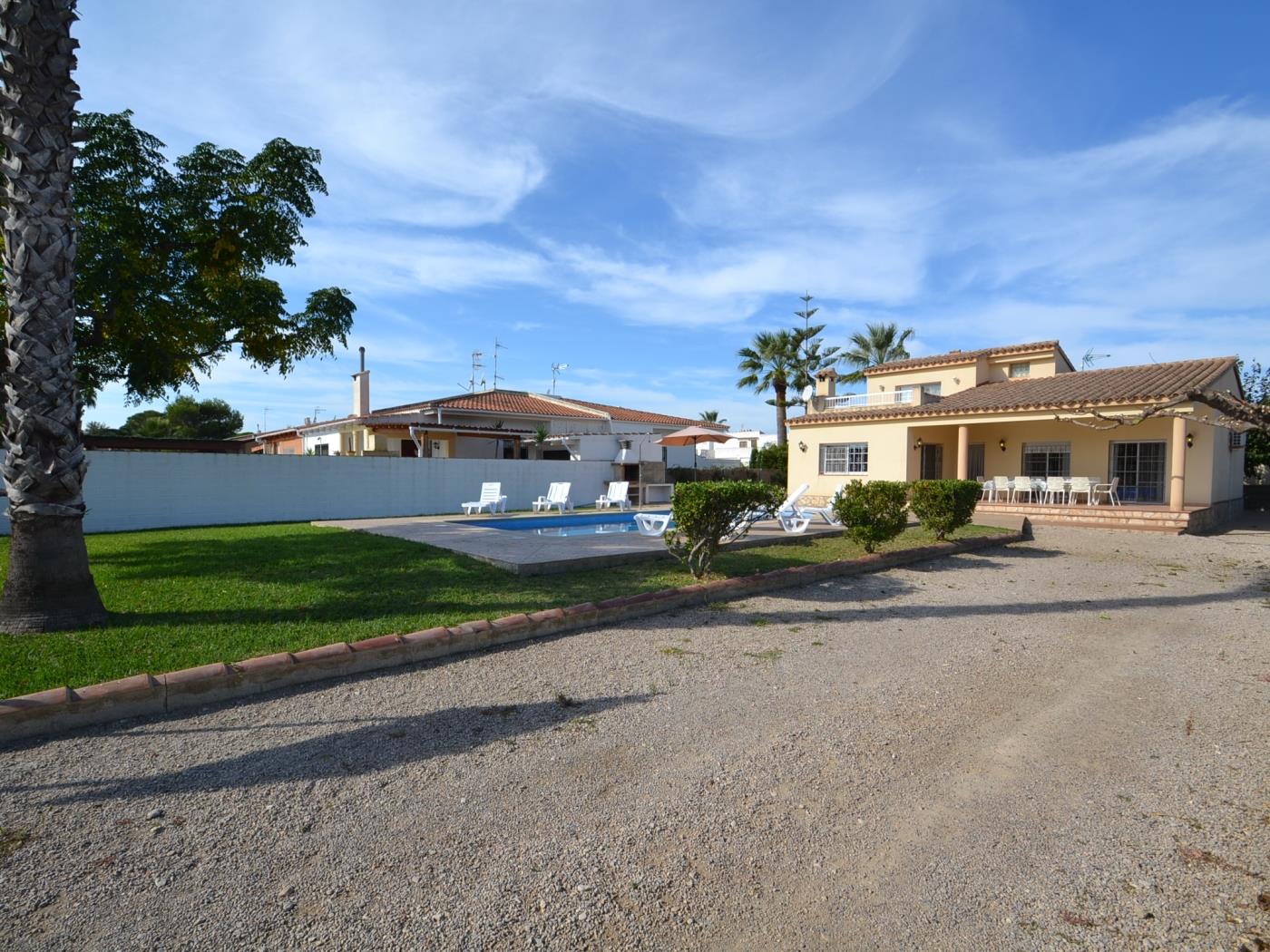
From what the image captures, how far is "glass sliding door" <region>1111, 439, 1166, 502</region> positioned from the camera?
21.1 metres

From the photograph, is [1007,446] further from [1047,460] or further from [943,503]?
[943,503]

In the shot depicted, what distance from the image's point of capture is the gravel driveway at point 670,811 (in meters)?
2.67

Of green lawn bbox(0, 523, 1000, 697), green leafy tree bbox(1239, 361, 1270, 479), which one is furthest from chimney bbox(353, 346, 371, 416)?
green leafy tree bbox(1239, 361, 1270, 479)

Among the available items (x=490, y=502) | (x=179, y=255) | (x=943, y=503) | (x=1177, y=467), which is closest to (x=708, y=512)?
(x=943, y=503)

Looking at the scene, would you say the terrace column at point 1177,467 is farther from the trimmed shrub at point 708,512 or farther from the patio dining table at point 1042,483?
A: the trimmed shrub at point 708,512

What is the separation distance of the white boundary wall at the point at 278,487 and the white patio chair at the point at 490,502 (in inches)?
28.8

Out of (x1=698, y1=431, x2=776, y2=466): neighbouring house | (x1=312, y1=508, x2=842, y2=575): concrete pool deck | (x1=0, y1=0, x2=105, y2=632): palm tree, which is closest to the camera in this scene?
(x1=0, y1=0, x2=105, y2=632): palm tree

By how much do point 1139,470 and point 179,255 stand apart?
2598 centimetres

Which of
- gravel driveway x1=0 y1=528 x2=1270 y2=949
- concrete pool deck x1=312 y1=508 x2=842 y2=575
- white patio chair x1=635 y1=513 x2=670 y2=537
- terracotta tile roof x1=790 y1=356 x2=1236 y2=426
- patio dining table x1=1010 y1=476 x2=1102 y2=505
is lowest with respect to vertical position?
gravel driveway x1=0 y1=528 x2=1270 y2=949

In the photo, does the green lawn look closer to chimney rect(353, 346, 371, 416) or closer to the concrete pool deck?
the concrete pool deck

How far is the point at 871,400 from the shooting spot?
27.3 metres

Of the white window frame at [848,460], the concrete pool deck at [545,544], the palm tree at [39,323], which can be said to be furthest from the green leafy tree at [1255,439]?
the palm tree at [39,323]

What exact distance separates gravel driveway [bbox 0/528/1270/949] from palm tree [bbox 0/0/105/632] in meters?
2.68

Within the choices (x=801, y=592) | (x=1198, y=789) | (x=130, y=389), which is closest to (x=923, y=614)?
(x=801, y=592)
